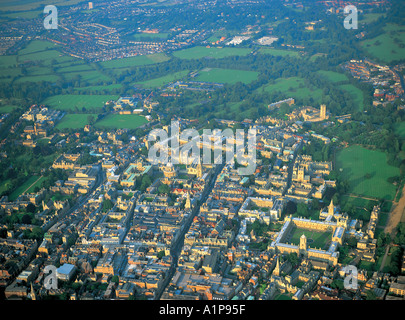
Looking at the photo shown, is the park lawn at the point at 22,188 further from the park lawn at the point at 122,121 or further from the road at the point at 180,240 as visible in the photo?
the road at the point at 180,240

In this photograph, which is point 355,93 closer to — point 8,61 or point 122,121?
point 122,121

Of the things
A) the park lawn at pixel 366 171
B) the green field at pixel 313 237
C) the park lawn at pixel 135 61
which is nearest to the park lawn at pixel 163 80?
the park lawn at pixel 135 61

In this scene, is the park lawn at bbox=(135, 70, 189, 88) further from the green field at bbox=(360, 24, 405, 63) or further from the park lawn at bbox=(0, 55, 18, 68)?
the green field at bbox=(360, 24, 405, 63)

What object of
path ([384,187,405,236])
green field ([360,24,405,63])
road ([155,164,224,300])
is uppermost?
green field ([360,24,405,63])

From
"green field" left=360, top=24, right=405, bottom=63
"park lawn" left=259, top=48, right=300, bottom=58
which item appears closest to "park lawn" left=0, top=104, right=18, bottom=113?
"park lawn" left=259, top=48, right=300, bottom=58

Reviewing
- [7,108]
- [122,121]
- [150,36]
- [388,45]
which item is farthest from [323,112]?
[150,36]

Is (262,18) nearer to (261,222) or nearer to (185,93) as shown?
(185,93)
